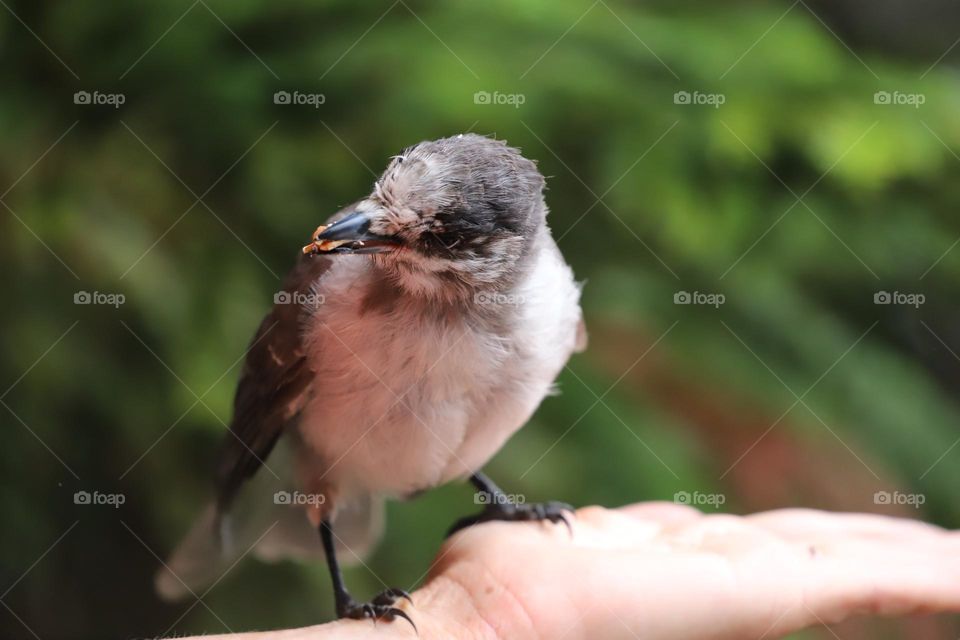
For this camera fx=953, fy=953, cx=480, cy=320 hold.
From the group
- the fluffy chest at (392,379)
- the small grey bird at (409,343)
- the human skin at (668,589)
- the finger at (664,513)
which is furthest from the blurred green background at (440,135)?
the human skin at (668,589)

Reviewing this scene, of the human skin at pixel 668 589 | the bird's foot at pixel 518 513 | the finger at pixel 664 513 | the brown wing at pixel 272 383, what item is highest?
the brown wing at pixel 272 383

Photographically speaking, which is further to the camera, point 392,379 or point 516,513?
point 516,513

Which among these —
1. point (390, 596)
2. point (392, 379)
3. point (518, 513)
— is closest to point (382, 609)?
point (390, 596)

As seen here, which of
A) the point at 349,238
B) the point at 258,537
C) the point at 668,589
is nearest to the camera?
the point at 349,238

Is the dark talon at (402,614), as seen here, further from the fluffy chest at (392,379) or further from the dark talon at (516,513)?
the dark talon at (516,513)

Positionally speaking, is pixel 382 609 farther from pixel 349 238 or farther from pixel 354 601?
pixel 349 238

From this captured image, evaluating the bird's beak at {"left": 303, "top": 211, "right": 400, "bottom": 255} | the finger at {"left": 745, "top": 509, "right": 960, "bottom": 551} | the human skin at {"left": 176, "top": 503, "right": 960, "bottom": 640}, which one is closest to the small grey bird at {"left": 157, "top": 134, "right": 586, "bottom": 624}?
the bird's beak at {"left": 303, "top": 211, "right": 400, "bottom": 255}

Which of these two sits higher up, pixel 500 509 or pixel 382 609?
pixel 500 509
